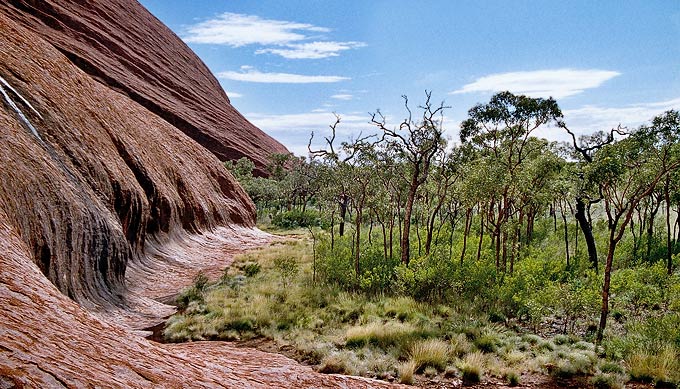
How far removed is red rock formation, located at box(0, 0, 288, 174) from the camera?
54.6 metres

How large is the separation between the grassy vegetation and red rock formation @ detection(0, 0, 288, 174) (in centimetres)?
5017

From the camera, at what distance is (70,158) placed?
1560 cm

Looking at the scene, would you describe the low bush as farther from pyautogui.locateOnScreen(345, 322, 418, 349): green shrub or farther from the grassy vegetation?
pyautogui.locateOnScreen(345, 322, 418, 349): green shrub

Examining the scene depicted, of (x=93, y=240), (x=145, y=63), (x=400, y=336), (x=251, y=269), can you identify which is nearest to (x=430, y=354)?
(x=400, y=336)

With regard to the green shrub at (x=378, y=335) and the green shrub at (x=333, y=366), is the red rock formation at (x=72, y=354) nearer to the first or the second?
the green shrub at (x=333, y=366)

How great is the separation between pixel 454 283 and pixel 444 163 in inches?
417

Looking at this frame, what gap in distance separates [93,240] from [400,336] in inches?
417

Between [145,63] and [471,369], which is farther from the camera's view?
[145,63]

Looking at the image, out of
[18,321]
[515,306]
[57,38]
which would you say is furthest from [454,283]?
[57,38]

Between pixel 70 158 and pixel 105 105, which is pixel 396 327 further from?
pixel 105 105

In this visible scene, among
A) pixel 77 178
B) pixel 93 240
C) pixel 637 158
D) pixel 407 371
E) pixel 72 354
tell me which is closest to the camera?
pixel 72 354

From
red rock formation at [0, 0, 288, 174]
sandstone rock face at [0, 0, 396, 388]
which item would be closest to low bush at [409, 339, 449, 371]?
sandstone rock face at [0, 0, 396, 388]

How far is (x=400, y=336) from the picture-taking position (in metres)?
13.0

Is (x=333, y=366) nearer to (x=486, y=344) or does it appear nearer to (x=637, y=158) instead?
(x=486, y=344)
